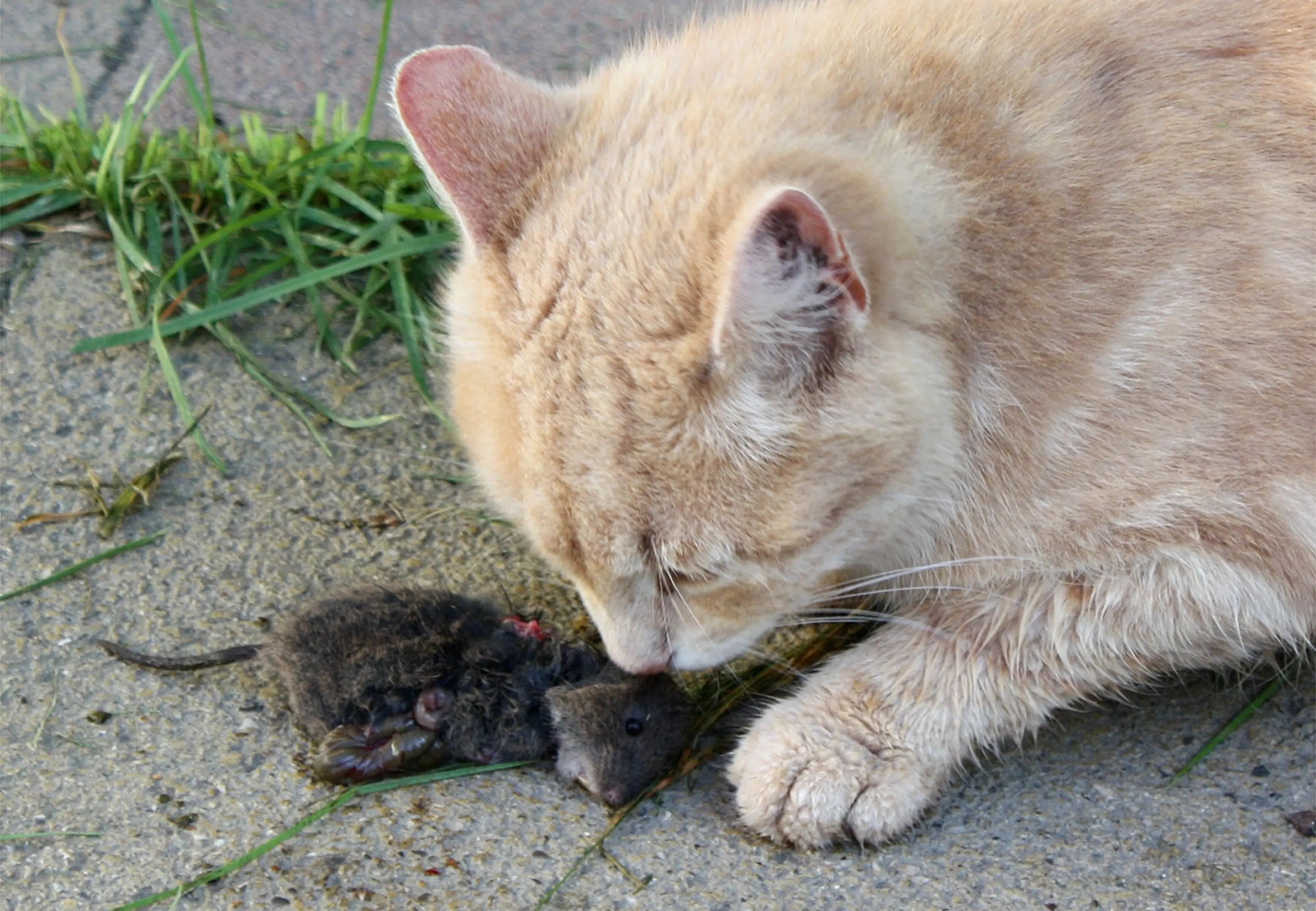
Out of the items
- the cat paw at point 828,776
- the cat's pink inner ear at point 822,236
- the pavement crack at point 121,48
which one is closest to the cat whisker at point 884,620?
the cat paw at point 828,776

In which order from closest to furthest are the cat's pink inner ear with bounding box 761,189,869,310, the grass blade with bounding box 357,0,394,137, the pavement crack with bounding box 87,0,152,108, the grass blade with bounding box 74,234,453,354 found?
the cat's pink inner ear with bounding box 761,189,869,310 → the grass blade with bounding box 74,234,453,354 → the grass blade with bounding box 357,0,394,137 → the pavement crack with bounding box 87,0,152,108

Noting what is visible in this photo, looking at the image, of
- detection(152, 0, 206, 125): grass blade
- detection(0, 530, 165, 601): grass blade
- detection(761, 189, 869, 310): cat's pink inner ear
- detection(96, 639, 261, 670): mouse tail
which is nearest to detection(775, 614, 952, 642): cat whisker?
detection(761, 189, 869, 310): cat's pink inner ear

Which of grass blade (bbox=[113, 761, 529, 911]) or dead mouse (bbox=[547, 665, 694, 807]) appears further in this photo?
dead mouse (bbox=[547, 665, 694, 807])

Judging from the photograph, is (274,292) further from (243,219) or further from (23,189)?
(23,189)

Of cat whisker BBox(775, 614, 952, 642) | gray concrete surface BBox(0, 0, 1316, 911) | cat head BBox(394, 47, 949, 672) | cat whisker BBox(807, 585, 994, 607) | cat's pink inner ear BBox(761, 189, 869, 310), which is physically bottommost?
gray concrete surface BBox(0, 0, 1316, 911)

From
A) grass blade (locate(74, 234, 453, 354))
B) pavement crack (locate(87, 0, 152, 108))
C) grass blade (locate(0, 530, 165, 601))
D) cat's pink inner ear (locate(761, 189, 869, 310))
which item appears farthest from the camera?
pavement crack (locate(87, 0, 152, 108))

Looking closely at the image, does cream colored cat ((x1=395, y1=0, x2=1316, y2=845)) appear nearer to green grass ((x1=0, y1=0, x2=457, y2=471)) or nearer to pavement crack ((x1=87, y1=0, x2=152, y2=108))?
green grass ((x1=0, y1=0, x2=457, y2=471))

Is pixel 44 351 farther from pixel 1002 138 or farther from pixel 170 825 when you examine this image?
pixel 1002 138

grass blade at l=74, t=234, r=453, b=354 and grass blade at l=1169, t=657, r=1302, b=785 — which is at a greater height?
grass blade at l=1169, t=657, r=1302, b=785
